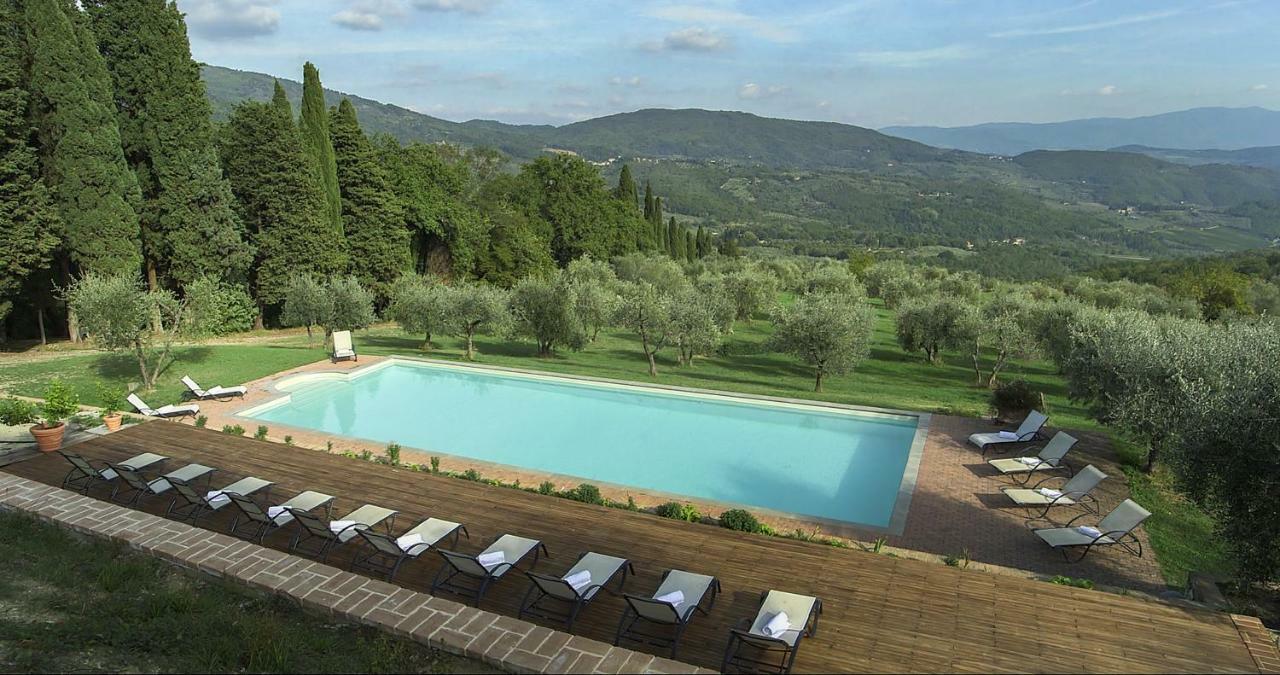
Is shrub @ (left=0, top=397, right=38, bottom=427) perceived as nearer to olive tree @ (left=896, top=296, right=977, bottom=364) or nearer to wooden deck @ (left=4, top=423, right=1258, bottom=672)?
wooden deck @ (left=4, top=423, right=1258, bottom=672)

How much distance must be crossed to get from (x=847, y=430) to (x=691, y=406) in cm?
413

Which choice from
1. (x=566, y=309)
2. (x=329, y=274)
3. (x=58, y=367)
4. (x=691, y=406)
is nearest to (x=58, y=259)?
(x=58, y=367)

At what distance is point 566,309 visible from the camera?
23609 mm

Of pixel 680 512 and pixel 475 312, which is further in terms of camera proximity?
pixel 475 312

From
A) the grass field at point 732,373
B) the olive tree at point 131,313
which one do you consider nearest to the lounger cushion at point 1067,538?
the grass field at point 732,373

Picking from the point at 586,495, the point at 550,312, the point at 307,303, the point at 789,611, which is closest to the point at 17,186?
the point at 307,303

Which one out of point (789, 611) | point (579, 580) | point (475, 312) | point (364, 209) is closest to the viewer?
point (789, 611)

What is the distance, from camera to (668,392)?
18.3m

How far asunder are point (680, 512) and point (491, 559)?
123 inches

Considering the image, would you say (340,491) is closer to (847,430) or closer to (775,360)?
(847,430)

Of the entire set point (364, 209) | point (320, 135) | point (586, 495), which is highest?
point (320, 135)

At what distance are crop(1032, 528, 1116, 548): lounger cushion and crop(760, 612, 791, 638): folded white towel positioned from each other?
4.87m

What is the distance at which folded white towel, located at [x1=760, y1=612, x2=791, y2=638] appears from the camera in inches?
224

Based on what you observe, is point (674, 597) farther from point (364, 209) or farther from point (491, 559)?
point (364, 209)
